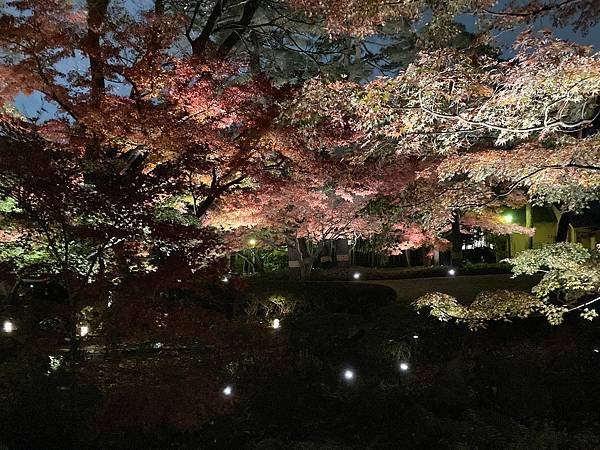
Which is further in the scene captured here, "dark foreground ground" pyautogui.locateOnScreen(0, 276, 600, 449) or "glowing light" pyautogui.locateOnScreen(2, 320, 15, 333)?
"glowing light" pyautogui.locateOnScreen(2, 320, 15, 333)

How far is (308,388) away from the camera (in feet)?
22.9

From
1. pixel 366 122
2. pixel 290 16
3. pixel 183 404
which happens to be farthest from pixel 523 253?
pixel 290 16

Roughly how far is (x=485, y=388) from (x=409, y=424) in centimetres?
171

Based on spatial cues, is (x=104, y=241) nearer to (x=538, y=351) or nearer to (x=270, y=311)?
(x=538, y=351)

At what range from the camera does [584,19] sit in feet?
18.4

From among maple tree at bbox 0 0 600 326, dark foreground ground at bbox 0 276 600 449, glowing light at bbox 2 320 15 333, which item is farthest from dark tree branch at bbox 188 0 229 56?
glowing light at bbox 2 320 15 333

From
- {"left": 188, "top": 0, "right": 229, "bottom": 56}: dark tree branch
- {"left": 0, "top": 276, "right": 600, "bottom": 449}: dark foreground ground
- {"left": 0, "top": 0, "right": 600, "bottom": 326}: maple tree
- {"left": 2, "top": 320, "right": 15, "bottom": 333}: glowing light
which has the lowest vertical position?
{"left": 0, "top": 276, "right": 600, "bottom": 449}: dark foreground ground

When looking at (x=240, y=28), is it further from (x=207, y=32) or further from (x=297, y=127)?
(x=297, y=127)

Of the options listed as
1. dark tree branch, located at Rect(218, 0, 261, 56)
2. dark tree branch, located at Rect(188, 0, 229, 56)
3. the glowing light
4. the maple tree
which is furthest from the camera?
dark tree branch, located at Rect(218, 0, 261, 56)

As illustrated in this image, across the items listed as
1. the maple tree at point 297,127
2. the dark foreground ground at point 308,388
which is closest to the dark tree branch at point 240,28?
the maple tree at point 297,127

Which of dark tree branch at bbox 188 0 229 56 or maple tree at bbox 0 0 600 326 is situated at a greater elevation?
dark tree branch at bbox 188 0 229 56

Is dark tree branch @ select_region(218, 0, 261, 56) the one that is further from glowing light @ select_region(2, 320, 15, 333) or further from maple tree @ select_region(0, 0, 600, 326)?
glowing light @ select_region(2, 320, 15, 333)

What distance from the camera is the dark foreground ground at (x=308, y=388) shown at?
5137 millimetres

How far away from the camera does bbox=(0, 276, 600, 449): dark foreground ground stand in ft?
16.9
